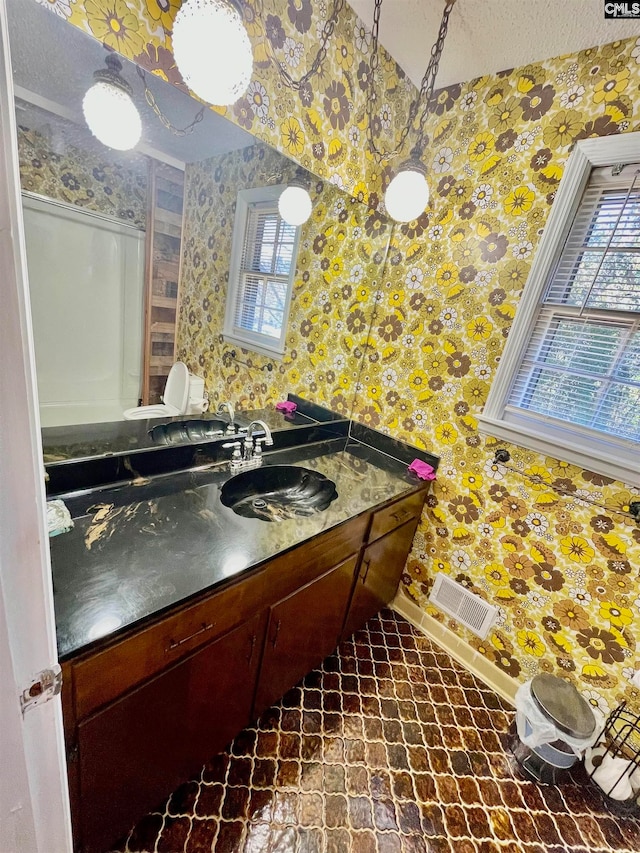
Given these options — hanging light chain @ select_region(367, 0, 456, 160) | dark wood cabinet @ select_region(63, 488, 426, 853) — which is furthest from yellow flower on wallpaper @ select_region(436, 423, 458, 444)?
hanging light chain @ select_region(367, 0, 456, 160)

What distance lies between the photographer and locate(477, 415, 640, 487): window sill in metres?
1.28

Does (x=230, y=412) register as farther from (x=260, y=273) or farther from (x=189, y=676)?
(x=189, y=676)

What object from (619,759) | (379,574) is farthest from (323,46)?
(619,759)

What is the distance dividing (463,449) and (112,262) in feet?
5.16

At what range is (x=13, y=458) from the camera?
40 centimetres

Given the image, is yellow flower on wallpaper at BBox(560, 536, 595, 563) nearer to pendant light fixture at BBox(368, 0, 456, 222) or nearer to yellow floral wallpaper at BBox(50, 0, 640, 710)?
yellow floral wallpaper at BBox(50, 0, 640, 710)

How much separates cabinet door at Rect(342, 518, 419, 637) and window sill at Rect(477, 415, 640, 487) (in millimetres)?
642

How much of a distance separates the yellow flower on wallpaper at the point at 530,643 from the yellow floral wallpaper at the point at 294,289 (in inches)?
55.3

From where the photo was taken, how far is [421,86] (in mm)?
1402

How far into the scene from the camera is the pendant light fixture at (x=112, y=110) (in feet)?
2.74

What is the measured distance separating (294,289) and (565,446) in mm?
1325

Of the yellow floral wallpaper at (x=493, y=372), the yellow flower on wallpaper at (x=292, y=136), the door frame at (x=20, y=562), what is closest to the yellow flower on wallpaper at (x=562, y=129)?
the yellow floral wallpaper at (x=493, y=372)

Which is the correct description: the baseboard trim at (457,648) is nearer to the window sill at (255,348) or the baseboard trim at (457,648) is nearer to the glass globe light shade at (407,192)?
the window sill at (255,348)

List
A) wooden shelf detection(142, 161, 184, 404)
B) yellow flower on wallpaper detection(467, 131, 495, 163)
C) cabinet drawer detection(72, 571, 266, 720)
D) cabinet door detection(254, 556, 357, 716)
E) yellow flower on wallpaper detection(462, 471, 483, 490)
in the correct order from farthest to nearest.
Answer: yellow flower on wallpaper detection(462, 471, 483, 490) → yellow flower on wallpaper detection(467, 131, 495, 163) → cabinet door detection(254, 556, 357, 716) → wooden shelf detection(142, 161, 184, 404) → cabinet drawer detection(72, 571, 266, 720)
